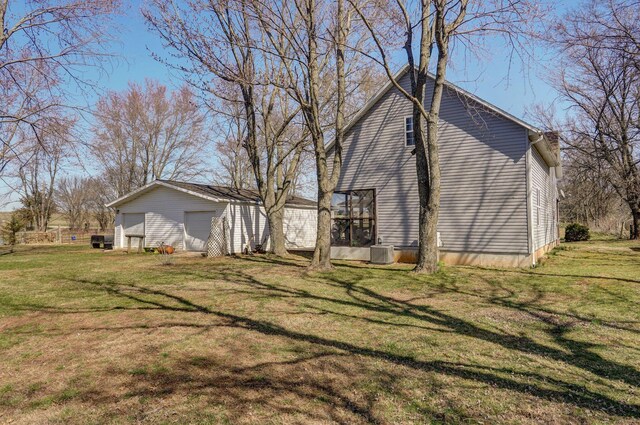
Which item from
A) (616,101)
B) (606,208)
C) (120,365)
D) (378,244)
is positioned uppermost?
(616,101)

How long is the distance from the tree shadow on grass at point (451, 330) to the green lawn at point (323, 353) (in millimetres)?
24

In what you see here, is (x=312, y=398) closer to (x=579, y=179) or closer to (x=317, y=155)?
(x=317, y=155)

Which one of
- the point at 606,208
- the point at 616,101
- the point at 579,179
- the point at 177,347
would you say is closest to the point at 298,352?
the point at 177,347

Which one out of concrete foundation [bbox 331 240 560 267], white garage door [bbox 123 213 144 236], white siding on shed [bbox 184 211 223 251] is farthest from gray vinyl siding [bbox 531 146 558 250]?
white garage door [bbox 123 213 144 236]

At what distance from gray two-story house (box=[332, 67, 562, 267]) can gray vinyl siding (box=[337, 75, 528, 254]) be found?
0.03 metres

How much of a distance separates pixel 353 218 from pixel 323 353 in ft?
34.2

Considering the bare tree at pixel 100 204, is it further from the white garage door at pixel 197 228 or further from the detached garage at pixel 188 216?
the white garage door at pixel 197 228

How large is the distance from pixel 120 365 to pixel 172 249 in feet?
48.1

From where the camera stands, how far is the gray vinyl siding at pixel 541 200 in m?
12.6

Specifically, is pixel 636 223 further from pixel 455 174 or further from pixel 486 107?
pixel 486 107

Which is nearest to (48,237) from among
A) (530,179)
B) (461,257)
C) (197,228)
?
(197,228)

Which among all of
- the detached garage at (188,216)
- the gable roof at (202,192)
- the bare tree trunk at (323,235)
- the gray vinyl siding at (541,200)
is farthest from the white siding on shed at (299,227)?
the gray vinyl siding at (541,200)

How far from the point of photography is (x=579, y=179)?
26.1 m

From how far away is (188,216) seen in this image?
63.2ft
